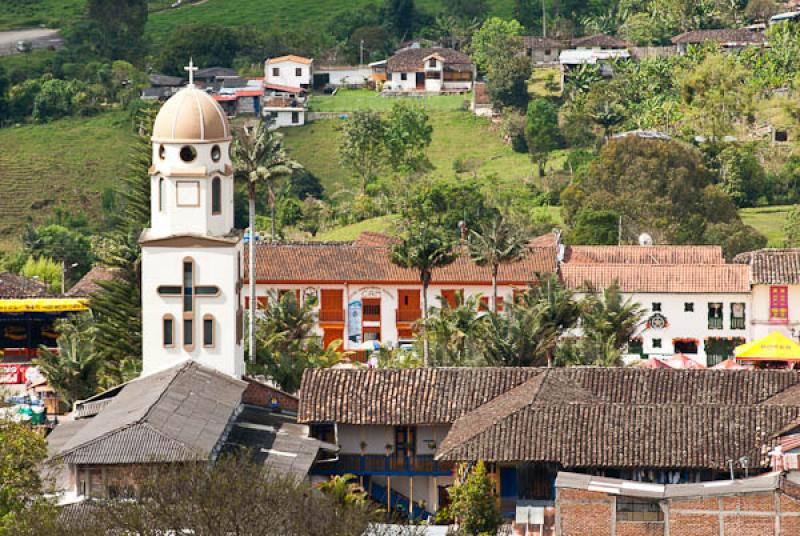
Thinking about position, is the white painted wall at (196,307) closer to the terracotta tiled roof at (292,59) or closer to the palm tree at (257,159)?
the palm tree at (257,159)

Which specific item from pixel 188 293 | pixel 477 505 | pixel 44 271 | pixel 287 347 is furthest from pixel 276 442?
pixel 44 271

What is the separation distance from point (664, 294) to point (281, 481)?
39578 mm

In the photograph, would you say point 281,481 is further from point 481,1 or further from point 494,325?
point 481,1

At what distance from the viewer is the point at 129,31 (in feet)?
520

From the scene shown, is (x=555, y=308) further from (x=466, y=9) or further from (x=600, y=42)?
(x=466, y=9)

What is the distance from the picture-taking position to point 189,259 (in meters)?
65.5

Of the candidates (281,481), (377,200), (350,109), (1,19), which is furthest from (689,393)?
(1,19)

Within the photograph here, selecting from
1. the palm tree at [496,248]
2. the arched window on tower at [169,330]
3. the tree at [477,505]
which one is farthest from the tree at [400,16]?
the tree at [477,505]

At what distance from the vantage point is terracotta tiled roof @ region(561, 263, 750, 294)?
89125 millimetres

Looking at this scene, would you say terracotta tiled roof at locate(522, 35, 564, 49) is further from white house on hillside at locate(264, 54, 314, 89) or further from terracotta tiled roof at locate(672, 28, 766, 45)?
white house on hillside at locate(264, 54, 314, 89)

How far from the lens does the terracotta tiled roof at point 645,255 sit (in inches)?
3718

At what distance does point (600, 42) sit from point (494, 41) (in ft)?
20.2

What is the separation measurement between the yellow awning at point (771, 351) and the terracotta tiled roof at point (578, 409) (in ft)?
43.5

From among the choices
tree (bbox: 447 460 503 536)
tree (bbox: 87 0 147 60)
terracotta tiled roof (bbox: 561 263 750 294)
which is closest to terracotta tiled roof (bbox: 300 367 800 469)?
tree (bbox: 447 460 503 536)
